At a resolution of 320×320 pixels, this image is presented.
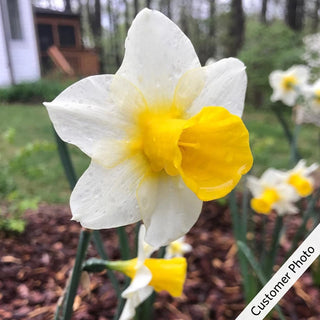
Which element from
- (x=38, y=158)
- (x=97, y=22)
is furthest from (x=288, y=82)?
(x=97, y=22)

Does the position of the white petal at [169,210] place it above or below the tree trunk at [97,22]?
above

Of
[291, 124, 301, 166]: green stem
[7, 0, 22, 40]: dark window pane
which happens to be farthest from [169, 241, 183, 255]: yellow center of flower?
[7, 0, 22, 40]: dark window pane

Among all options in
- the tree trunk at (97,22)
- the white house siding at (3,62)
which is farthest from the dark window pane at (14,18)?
the tree trunk at (97,22)

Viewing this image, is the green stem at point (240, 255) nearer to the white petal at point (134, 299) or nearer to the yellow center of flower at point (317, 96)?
the white petal at point (134, 299)

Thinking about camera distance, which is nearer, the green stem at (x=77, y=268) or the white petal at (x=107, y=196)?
the white petal at (x=107, y=196)

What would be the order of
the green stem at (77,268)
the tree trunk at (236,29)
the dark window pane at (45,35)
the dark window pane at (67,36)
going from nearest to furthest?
the green stem at (77,268)
the tree trunk at (236,29)
the dark window pane at (45,35)
the dark window pane at (67,36)

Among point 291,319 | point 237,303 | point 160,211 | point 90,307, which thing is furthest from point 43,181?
point 160,211

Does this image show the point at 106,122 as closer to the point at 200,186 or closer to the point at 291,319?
the point at 200,186
